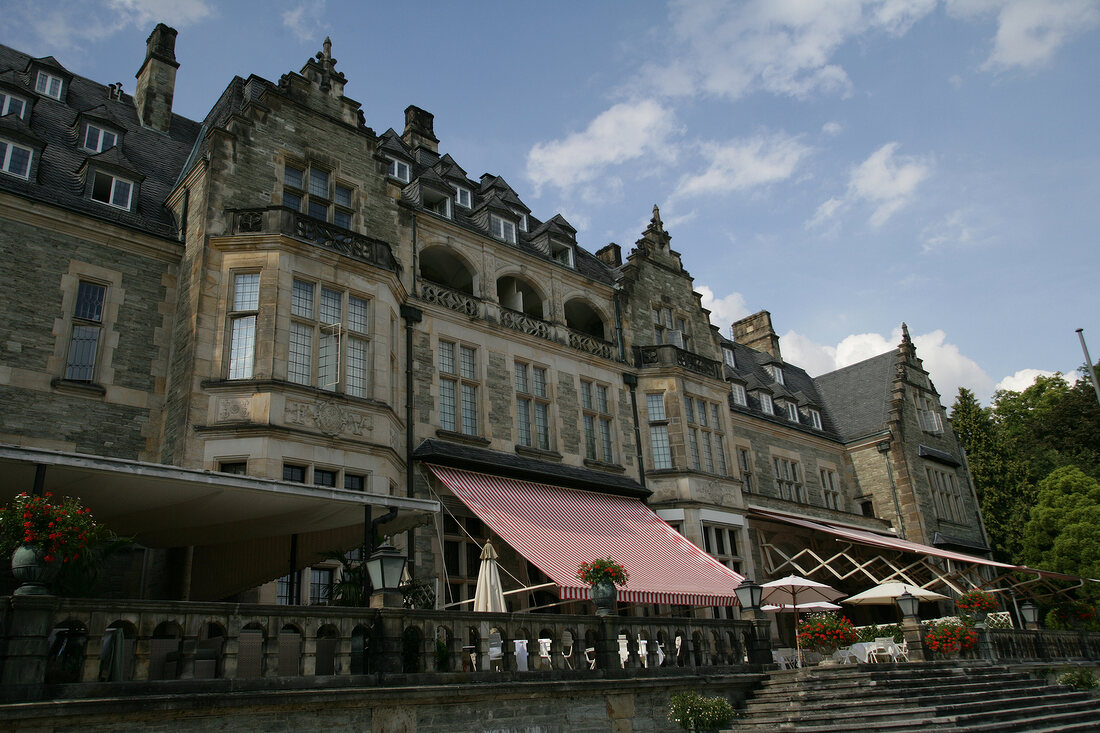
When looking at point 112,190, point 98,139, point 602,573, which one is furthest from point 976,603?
point 98,139

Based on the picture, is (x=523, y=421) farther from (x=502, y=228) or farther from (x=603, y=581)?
(x=603, y=581)

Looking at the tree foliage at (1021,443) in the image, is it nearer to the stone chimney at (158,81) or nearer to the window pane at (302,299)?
the window pane at (302,299)

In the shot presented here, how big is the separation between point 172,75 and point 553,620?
18.9 meters

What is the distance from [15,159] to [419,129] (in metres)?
14.8

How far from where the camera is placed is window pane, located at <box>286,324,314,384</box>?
53.2 feet

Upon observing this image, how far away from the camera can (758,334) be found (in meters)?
41.3

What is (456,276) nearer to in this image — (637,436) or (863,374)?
(637,436)

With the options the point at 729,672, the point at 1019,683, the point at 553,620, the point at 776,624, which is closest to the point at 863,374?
the point at 776,624

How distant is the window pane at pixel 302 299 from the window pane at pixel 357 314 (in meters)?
0.85

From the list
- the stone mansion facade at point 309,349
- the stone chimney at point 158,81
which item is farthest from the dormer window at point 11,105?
the stone chimney at point 158,81

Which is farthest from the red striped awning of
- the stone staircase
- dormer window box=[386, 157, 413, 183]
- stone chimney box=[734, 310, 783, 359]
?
stone chimney box=[734, 310, 783, 359]

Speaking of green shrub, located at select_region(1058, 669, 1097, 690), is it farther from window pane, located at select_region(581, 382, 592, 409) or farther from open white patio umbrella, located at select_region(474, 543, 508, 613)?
open white patio umbrella, located at select_region(474, 543, 508, 613)

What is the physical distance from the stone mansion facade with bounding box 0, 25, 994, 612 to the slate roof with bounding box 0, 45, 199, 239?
0.07 metres

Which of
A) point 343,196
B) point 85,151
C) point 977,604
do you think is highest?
point 85,151
